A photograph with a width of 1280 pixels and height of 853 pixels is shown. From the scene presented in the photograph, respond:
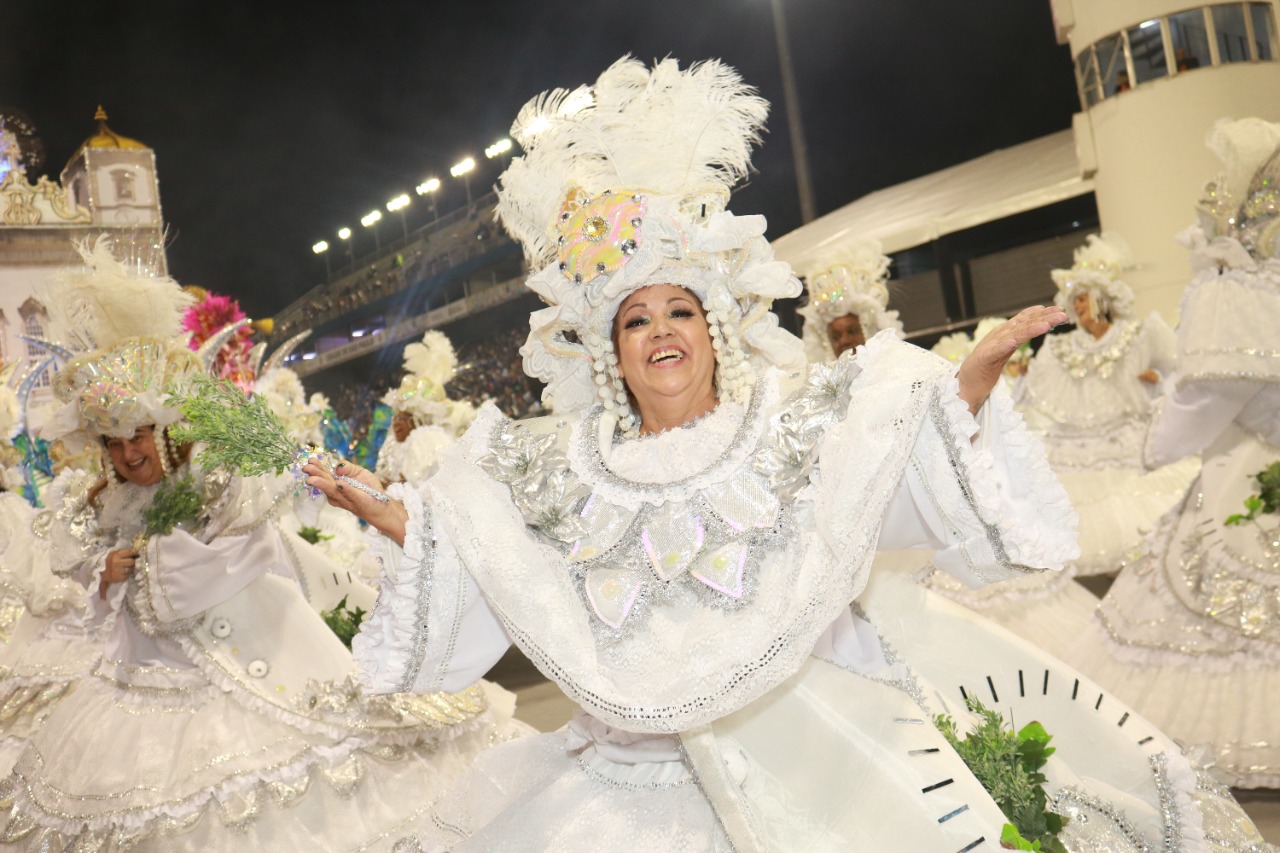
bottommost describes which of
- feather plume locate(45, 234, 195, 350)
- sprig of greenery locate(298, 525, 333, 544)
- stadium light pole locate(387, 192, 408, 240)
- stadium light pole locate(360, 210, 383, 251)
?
sprig of greenery locate(298, 525, 333, 544)

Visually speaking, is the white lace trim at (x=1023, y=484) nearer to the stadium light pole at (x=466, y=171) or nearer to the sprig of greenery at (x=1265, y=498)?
the sprig of greenery at (x=1265, y=498)

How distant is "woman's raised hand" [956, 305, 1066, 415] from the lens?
2160mm

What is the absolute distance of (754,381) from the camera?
2.89 m

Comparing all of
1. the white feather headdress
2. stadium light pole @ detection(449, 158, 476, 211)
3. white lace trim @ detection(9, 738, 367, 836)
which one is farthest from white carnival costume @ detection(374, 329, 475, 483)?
the white feather headdress

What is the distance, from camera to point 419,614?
2.63 meters

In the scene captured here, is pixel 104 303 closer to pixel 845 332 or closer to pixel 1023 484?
pixel 1023 484

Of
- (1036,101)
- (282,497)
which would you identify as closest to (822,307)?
(282,497)

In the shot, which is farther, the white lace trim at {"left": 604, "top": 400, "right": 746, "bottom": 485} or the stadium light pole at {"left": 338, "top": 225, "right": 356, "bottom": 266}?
the stadium light pole at {"left": 338, "top": 225, "right": 356, "bottom": 266}

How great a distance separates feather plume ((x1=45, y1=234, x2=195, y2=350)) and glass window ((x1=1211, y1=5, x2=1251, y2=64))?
10431 millimetres

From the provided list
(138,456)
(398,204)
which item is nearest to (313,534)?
(398,204)

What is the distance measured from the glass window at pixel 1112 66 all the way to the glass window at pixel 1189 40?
496mm

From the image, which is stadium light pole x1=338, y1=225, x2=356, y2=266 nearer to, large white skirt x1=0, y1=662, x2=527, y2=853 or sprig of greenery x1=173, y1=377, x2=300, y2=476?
large white skirt x1=0, y1=662, x2=527, y2=853

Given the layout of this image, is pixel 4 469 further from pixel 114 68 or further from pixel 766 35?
pixel 766 35

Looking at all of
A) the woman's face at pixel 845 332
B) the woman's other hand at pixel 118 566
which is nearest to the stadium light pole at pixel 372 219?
the woman's face at pixel 845 332
